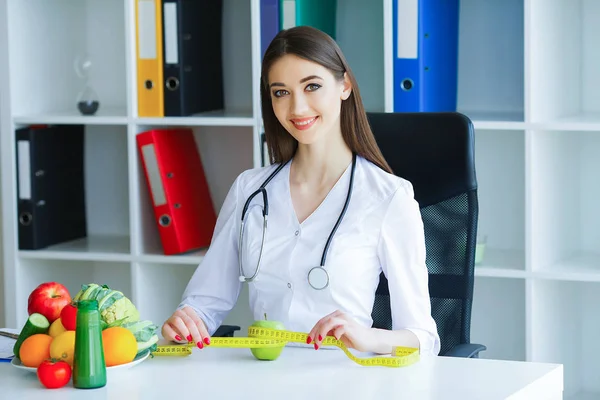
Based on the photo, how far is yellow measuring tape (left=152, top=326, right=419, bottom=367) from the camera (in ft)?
5.68

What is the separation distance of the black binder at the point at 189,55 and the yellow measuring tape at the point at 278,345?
1.32m

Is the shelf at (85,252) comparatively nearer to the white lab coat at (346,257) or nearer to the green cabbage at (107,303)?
the white lab coat at (346,257)

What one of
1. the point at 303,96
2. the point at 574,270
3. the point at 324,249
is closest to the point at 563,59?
the point at 574,270

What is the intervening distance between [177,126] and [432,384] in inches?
71.6

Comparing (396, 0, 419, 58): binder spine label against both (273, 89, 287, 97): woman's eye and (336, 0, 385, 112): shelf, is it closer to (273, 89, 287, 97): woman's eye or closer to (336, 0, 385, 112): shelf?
(336, 0, 385, 112): shelf

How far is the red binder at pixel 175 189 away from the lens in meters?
3.07

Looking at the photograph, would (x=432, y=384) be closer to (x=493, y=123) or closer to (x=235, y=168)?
(x=493, y=123)

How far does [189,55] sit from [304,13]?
0.39 metres

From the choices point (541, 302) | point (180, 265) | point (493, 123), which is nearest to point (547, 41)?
point (493, 123)

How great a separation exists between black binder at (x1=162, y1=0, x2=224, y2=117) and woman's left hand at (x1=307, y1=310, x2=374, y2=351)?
1.40 metres

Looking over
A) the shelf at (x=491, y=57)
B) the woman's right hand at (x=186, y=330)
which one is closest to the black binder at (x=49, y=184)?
the shelf at (x=491, y=57)

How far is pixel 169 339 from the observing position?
6.22 feet

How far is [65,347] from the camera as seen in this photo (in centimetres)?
164

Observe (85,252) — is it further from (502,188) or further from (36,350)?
(36,350)
